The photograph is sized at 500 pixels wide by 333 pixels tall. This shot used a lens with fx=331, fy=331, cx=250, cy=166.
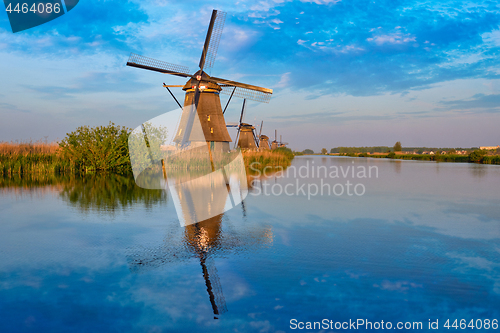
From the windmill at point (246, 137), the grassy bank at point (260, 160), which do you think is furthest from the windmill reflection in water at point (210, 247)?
the windmill at point (246, 137)

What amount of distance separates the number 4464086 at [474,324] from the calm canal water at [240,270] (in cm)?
6

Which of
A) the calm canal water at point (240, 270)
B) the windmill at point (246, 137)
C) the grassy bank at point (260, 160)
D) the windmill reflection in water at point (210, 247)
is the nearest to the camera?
the calm canal water at point (240, 270)

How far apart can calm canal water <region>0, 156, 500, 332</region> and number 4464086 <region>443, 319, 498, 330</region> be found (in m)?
0.06

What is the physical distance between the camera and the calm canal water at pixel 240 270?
321 centimetres

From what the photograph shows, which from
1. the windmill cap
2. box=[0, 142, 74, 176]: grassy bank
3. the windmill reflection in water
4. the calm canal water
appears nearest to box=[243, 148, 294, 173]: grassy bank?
the windmill cap

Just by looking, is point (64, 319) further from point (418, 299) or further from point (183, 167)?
point (183, 167)

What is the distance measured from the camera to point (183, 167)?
78.4 ft

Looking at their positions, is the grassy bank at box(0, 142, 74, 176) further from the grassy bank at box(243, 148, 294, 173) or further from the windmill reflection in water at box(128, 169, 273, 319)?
the windmill reflection in water at box(128, 169, 273, 319)

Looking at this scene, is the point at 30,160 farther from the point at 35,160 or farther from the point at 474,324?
the point at 474,324

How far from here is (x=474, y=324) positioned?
10.3 feet

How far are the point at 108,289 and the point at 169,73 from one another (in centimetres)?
2438

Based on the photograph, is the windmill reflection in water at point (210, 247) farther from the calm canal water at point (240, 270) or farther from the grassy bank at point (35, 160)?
the grassy bank at point (35, 160)

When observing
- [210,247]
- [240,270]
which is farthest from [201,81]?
[240,270]

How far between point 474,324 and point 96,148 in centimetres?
2209
